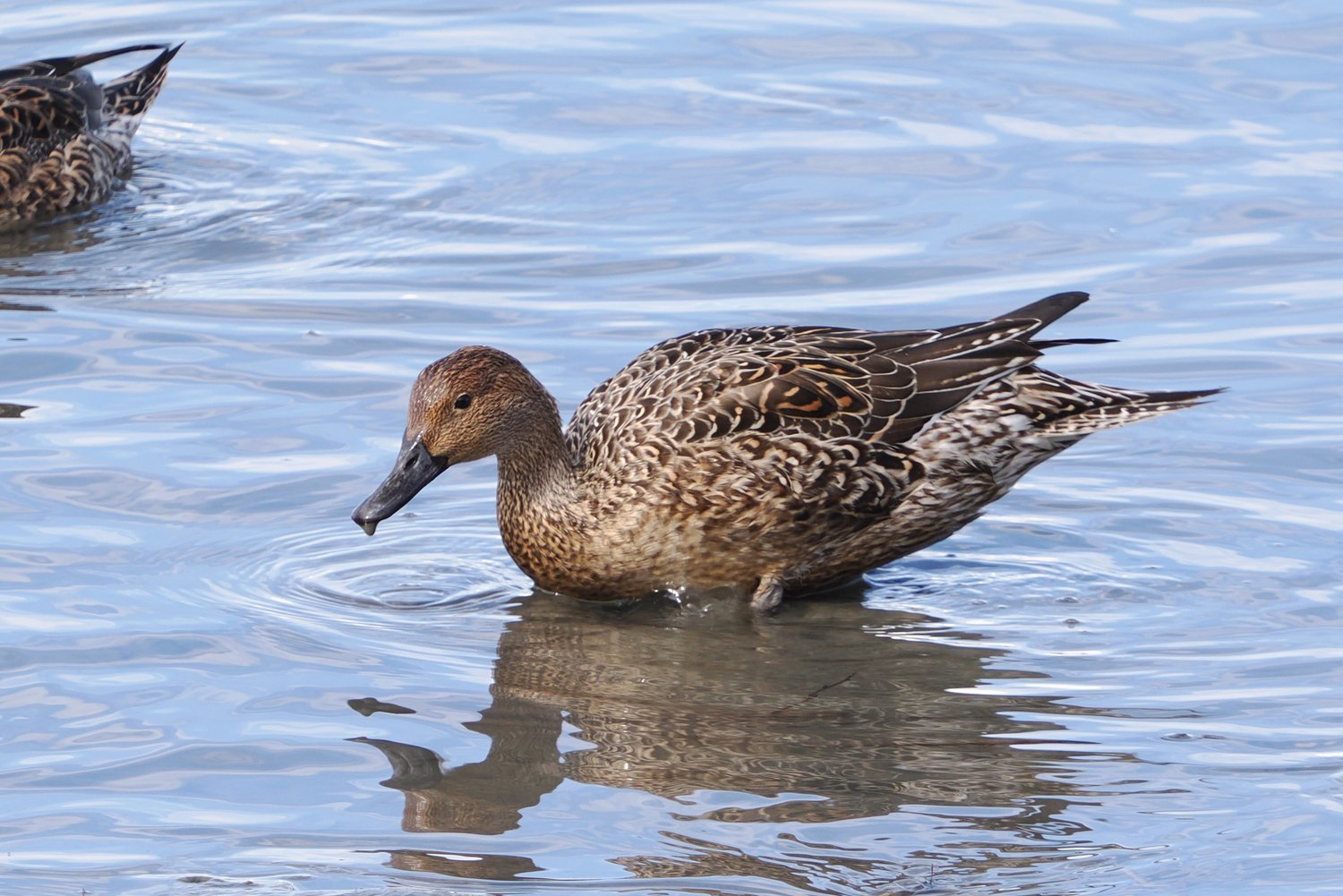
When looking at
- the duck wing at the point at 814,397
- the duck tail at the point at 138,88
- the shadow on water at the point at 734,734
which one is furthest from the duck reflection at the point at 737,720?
the duck tail at the point at 138,88

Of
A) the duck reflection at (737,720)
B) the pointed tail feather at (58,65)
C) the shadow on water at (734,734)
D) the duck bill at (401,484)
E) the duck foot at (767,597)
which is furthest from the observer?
the pointed tail feather at (58,65)

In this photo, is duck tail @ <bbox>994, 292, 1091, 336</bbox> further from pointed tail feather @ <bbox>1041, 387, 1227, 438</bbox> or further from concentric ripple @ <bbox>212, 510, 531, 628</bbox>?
concentric ripple @ <bbox>212, 510, 531, 628</bbox>

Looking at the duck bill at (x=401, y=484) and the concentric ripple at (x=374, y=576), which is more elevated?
the duck bill at (x=401, y=484)

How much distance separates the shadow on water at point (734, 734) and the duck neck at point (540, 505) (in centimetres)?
17

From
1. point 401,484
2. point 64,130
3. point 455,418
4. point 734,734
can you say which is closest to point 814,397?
point 455,418

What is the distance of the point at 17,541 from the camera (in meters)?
7.91

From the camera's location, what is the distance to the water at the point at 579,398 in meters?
5.97

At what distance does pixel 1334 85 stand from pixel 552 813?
9.06 metres

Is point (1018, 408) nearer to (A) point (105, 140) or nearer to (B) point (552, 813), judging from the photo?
(B) point (552, 813)

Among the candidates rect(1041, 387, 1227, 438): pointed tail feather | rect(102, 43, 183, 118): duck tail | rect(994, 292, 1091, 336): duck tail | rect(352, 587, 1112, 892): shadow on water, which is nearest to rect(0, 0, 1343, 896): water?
rect(352, 587, 1112, 892): shadow on water

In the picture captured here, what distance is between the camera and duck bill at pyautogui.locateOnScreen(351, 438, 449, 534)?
7543 mm

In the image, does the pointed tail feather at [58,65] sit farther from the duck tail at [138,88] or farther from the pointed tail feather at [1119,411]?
the pointed tail feather at [1119,411]

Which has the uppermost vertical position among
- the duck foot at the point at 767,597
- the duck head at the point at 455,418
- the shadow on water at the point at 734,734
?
the duck head at the point at 455,418

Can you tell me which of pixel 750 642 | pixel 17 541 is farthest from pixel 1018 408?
pixel 17 541
